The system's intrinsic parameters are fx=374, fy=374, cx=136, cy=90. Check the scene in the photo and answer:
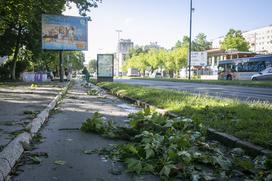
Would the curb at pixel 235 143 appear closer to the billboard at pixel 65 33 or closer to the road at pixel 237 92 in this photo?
the road at pixel 237 92

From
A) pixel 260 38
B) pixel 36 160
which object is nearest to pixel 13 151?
pixel 36 160

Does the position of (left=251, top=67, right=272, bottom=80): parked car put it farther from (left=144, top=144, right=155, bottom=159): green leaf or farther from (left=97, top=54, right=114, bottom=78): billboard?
(left=144, top=144, right=155, bottom=159): green leaf

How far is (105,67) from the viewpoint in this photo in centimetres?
3944

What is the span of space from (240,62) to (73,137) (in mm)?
45406

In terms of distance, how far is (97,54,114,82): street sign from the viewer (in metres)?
38.2

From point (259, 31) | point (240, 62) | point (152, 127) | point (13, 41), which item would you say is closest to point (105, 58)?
point (13, 41)

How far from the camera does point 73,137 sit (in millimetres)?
6812

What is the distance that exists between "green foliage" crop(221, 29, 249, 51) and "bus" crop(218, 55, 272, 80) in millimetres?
35558

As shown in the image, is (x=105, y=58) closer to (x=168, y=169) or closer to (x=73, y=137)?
(x=73, y=137)

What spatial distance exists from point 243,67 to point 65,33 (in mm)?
23791

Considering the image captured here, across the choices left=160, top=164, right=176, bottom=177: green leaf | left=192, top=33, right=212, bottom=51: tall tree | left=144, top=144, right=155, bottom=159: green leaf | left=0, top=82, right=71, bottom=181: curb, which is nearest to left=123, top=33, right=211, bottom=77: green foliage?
left=192, top=33, right=212, bottom=51: tall tree

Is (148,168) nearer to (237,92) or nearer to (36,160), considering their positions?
(36,160)

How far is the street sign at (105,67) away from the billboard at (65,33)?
264 centimetres

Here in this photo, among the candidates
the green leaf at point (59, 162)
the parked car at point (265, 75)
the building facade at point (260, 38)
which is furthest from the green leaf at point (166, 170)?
the building facade at point (260, 38)
